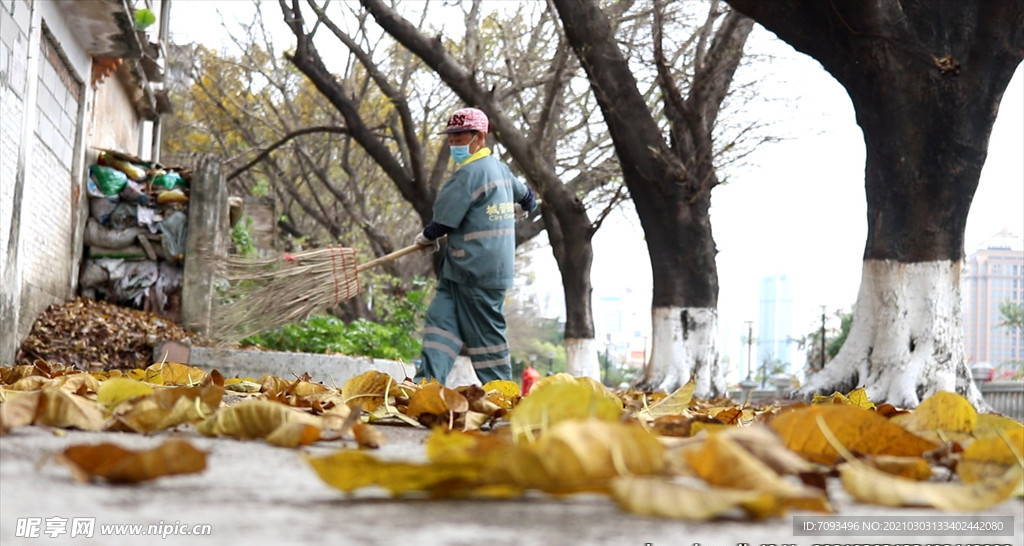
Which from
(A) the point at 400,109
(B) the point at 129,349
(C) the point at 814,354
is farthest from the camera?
(C) the point at 814,354

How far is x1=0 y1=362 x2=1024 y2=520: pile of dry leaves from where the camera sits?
1.02 m

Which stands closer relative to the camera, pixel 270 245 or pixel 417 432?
pixel 417 432

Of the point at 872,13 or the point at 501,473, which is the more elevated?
the point at 872,13

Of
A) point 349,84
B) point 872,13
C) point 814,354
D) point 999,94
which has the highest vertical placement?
point 349,84

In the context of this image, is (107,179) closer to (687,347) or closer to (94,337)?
(94,337)

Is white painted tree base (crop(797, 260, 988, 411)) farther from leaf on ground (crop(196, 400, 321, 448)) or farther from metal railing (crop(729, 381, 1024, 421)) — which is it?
metal railing (crop(729, 381, 1024, 421))

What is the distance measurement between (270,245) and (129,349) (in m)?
6.26

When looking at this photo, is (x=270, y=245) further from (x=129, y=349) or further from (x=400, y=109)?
(x=129, y=349)

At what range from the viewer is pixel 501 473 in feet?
3.43

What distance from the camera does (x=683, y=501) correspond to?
3.14ft

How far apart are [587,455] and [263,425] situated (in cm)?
76

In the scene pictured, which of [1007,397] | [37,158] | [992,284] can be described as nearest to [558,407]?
[37,158]

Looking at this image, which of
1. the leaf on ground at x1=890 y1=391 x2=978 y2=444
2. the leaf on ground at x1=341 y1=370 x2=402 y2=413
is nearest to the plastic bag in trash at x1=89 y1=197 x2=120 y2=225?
the leaf on ground at x1=341 y1=370 x2=402 y2=413

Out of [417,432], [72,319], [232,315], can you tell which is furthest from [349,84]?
[417,432]
